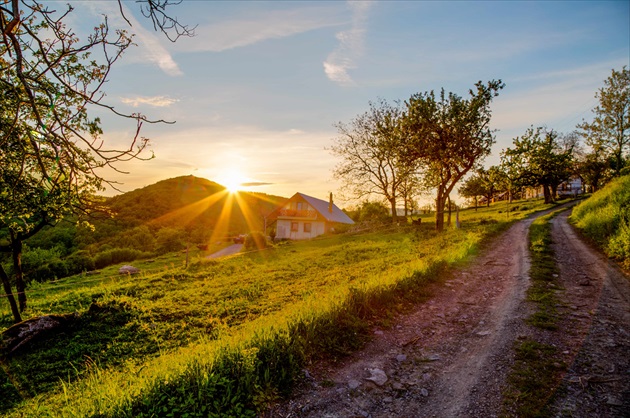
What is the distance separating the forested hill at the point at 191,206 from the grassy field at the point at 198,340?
184ft

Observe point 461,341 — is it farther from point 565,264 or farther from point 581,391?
point 565,264

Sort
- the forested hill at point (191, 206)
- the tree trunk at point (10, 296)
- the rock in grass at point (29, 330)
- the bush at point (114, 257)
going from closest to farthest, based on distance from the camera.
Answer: the rock in grass at point (29, 330)
the tree trunk at point (10, 296)
the bush at point (114, 257)
the forested hill at point (191, 206)

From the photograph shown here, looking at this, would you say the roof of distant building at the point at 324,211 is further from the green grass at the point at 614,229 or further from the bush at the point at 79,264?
the green grass at the point at 614,229

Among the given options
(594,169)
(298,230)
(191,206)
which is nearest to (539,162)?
(594,169)

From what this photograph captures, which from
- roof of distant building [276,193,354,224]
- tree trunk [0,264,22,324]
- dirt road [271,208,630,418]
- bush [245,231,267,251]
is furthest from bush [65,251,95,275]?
dirt road [271,208,630,418]

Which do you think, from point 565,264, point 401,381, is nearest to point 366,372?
point 401,381

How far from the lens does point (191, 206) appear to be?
10419cm

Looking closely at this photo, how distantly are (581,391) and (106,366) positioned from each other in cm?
1133

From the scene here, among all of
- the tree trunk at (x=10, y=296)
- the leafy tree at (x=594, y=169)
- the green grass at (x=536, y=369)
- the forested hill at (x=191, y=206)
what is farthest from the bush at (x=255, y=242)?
the leafy tree at (x=594, y=169)

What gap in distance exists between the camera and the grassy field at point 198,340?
456 centimetres

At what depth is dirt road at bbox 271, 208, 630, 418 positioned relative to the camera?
466 centimetres

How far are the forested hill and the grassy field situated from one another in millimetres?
56010

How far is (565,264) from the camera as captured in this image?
13234 millimetres

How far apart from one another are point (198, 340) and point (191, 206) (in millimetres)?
101503
